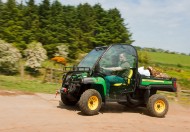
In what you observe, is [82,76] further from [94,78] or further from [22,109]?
[22,109]

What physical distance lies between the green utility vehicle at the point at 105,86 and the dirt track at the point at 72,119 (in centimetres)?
34

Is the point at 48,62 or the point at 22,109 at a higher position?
the point at 48,62

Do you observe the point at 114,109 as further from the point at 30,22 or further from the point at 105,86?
the point at 30,22

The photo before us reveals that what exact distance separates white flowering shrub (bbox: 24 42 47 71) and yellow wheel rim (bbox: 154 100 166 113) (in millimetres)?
18925

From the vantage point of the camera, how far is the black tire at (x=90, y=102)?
840 cm

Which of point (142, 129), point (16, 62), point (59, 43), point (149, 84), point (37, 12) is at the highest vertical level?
point (37, 12)

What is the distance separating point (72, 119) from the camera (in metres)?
7.78

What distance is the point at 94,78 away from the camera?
880 centimetres

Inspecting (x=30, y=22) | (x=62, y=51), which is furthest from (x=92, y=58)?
(x=30, y=22)

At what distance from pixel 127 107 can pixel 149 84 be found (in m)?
1.45

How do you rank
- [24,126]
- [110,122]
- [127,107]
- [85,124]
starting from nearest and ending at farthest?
[24,126] < [85,124] < [110,122] < [127,107]

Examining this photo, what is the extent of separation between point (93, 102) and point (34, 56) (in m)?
20.0

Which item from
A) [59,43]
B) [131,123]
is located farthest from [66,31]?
[131,123]

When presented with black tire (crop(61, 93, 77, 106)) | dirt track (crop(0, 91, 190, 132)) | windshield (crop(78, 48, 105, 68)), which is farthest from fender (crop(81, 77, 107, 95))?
black tire (crop(61, 93, 77, 106))
